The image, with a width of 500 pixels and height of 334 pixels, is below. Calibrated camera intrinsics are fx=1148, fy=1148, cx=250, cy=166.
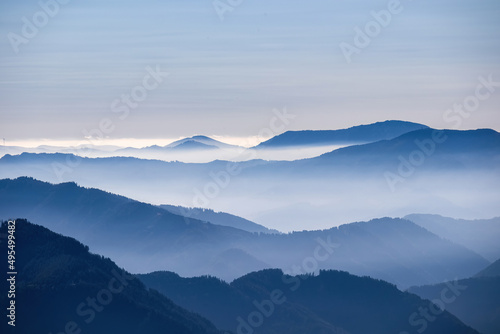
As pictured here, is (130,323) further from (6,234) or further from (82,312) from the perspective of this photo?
(6,234)

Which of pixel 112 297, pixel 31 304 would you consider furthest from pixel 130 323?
pixel 31 304

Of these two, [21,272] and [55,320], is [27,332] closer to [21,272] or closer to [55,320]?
[55,320]

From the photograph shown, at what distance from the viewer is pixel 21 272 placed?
19588cm

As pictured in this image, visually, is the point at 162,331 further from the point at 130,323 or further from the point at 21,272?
the point at 21,272

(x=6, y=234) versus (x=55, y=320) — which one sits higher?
(x=6, y=234)

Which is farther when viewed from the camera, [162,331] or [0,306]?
[162,331]

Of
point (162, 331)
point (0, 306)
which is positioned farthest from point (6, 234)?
point (162, 331)

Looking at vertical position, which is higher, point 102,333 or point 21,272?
point 21,272

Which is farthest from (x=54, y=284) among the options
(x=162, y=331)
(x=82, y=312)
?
(x=162, y=331)

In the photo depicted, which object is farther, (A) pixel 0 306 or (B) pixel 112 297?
(B) pixel 112 297

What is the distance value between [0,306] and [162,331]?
30058 millimetres

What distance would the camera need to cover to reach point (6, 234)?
7835 inches

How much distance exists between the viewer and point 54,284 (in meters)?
190

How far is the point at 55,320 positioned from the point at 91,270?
671 inches
